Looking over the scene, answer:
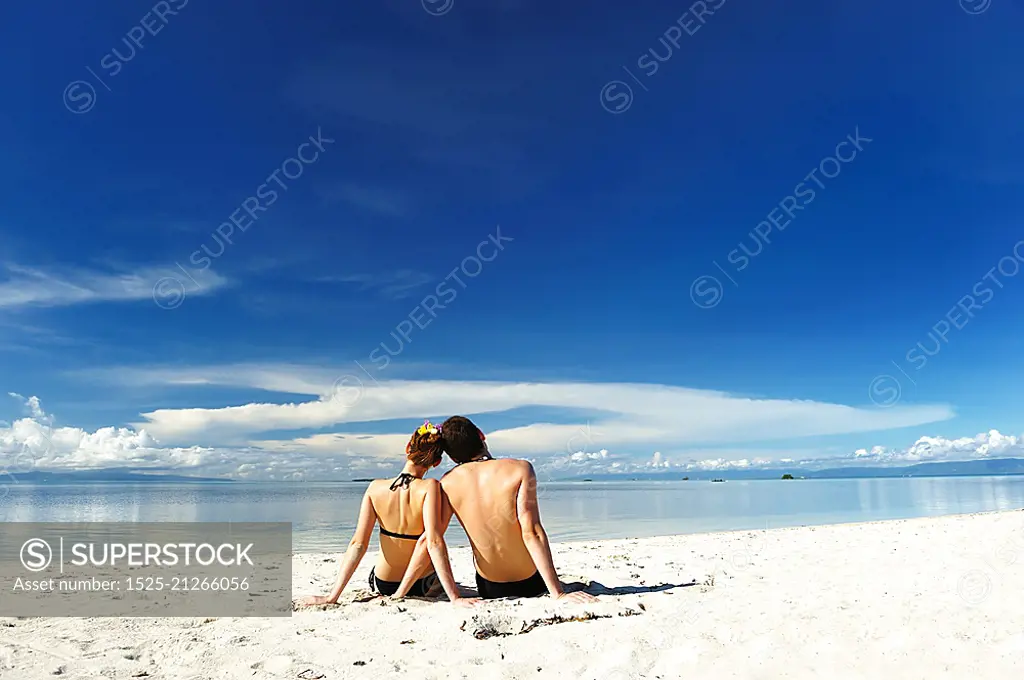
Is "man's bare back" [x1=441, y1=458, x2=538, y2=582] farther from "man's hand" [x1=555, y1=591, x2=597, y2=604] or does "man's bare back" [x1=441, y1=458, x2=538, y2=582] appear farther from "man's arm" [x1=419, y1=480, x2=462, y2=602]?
"man's hand" [x1=555, y1=591, x2=597, y2=604]

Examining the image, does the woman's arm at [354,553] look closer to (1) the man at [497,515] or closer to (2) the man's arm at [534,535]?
(1) the man at [497,515]

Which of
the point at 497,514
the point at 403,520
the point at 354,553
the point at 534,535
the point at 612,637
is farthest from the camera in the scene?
the point at 403,520

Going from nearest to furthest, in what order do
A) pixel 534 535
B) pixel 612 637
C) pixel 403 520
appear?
1. pixel 612 637
2. pixel 534 535
3. pixel 403 520

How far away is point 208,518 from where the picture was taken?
2416cm

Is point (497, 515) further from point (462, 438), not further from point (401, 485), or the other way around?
point (401, 485)

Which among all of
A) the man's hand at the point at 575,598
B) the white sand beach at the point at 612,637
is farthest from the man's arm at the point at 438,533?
the man's hand at the point at 575,598

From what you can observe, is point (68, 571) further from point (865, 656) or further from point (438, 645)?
point (865, 656)

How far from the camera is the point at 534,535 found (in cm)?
556

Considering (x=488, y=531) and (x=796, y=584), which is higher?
(x=488, y=531)

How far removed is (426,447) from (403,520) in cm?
85

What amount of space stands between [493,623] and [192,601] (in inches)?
156

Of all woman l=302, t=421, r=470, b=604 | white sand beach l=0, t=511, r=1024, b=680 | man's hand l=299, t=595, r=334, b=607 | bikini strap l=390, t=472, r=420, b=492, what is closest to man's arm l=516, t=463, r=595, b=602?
white sand beach l=0, t=511, r=1024, b=680

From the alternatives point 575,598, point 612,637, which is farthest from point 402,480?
point 612,637

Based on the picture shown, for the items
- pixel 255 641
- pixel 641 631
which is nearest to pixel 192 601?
pixel 255 641
